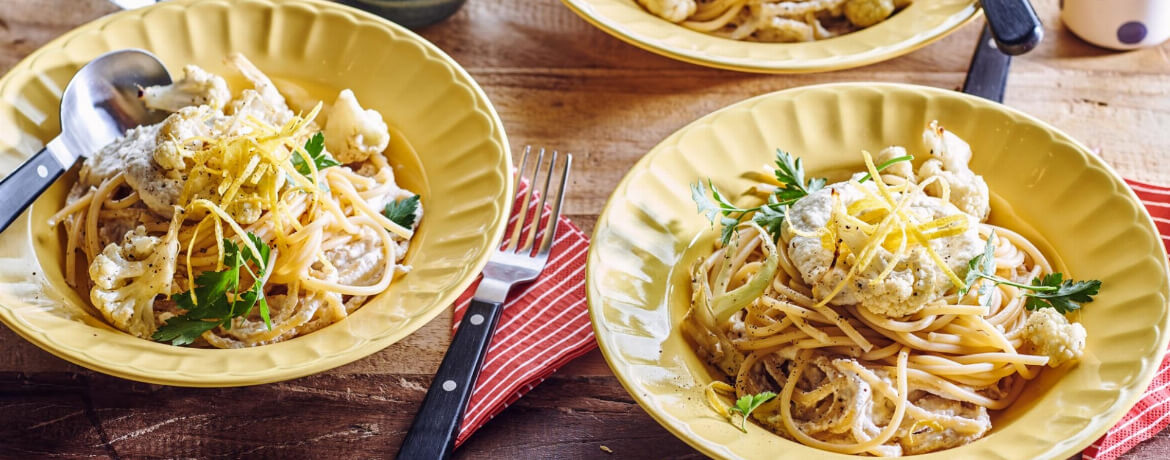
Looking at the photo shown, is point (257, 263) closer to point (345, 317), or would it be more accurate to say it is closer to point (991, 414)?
point (345, 317)

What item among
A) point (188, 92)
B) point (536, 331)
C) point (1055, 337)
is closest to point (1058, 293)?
point (1055, 337)

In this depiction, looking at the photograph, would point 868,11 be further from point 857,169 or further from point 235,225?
point 235,225

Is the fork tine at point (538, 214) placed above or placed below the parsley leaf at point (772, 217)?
below

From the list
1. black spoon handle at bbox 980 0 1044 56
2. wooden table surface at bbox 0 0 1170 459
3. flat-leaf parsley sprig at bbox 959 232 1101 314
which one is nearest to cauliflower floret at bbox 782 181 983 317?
flat-leaf parsley sprig at bbox 959 232 1101 314

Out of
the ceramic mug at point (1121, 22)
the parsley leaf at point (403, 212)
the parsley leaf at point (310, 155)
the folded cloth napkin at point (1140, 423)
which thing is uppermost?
the parsley leaf at point (310, 155)

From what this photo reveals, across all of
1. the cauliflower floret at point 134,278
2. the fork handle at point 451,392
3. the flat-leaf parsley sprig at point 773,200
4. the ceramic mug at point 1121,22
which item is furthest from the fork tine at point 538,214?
the ceramic mug at point 1121,22

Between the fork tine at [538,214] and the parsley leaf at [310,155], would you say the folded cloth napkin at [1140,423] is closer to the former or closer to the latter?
the fork tine at [538,214]

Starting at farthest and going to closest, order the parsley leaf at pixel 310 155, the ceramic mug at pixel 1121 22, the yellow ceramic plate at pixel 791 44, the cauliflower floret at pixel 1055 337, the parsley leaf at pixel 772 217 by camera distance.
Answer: the ceramic mug at pixel 1121 22 → the yellow ceramic plate at pixel 791 44 → the parsley leaf at pixel 310 155 → the parsley leaf at pixel 772 217 → the cauliflower floret at pixel 1055 337
